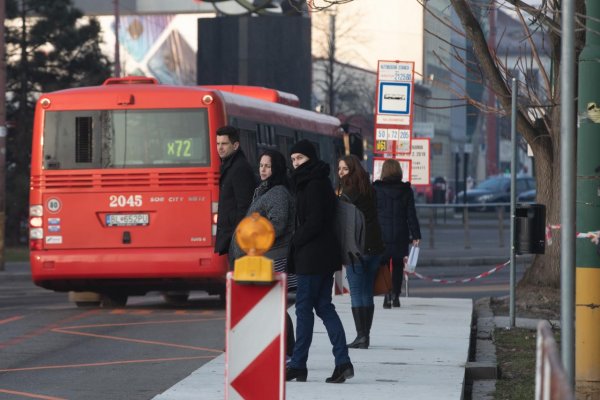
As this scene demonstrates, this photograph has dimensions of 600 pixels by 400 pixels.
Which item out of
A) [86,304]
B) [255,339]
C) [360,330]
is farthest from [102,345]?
[255,339]

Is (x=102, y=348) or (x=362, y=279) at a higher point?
(x=362, y=279)

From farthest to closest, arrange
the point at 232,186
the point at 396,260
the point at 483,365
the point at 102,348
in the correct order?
the point at 396,260, the point at 102,348, the point at 232,186, the point at 483,365

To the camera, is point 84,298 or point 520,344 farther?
point 84,298

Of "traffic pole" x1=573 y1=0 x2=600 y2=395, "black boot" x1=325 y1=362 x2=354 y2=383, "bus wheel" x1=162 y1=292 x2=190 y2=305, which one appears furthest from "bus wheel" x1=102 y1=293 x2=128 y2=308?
"traffic pole" x1=573 y1=0 x2=600 y2=395

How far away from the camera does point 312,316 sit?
10.7 m

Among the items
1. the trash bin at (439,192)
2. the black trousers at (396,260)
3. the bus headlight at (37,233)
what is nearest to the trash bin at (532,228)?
the black trousers at (396,260)

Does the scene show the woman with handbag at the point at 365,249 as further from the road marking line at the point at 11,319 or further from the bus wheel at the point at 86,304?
the bus wheel at the point at 86,304

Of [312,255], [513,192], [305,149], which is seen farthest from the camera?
[513,192]

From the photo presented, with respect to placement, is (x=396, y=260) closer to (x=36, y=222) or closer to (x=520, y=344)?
(x=520, y=344)

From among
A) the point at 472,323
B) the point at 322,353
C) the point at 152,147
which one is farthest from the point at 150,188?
the point at 322,353

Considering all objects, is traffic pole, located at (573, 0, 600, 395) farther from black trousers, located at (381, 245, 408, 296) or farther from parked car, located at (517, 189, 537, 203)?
parked car, located at (517, 189, 537, 203)

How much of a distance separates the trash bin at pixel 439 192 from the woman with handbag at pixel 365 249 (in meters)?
55.5

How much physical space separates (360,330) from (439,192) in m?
55.9

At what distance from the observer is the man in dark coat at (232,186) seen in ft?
40.4
